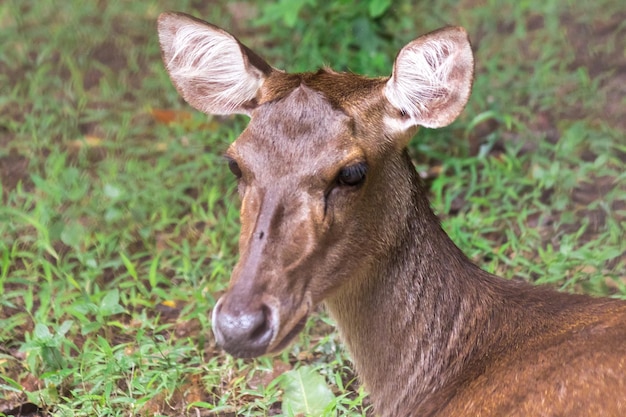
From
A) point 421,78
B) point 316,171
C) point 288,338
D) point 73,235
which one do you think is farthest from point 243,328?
point 73,235

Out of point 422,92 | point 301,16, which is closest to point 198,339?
point 422,92

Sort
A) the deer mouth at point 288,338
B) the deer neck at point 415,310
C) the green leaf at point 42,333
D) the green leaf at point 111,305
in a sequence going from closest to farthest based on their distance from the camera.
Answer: the deer mouth at point 288,338
the deer neck at point 415,310
the green leaf at point 42,333
the green leaf at point 111,305

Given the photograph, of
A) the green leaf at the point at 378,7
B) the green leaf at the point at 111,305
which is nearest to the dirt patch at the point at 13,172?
the green leaf at the point at 111,305

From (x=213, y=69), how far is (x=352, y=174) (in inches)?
33.7

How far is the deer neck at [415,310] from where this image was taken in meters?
3.73

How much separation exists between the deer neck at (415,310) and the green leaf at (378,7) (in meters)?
2.66

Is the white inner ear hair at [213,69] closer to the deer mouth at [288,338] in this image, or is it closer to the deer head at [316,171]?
the deer head at [316,171]

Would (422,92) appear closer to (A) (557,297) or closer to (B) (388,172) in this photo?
(B) (388,172)

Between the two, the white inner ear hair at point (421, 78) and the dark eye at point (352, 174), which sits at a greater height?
the white inner ear hair at point (421, 78)

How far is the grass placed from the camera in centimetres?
457

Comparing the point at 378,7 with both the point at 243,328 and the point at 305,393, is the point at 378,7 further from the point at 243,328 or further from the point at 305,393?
the point at 243,328

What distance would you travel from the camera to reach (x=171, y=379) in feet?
14.6

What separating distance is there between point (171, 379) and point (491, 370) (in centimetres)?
155

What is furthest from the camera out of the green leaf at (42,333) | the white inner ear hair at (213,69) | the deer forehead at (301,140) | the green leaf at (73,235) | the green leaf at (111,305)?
the green leaf at (73,235)
